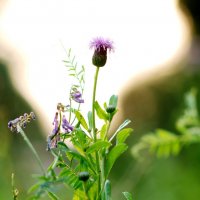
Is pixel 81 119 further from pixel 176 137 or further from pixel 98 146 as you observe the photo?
pixel 176 137

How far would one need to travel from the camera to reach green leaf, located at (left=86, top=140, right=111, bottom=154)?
2.70 feet

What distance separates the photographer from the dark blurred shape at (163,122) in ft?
13.5

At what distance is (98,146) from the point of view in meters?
0.83

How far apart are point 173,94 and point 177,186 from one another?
3377 mm

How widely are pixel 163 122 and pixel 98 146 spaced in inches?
255

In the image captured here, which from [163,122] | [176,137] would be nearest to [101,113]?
[176,137]

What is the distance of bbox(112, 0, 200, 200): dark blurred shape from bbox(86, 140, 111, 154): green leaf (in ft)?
8.99

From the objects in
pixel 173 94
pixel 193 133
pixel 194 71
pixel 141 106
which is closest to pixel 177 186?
pixel 193 133

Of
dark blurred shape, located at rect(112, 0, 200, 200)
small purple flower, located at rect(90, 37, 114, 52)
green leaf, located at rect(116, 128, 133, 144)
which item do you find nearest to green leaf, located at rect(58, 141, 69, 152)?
green leaf, located at rect(116, 128, 133, 144)

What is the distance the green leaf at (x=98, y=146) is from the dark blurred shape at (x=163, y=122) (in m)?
2.74

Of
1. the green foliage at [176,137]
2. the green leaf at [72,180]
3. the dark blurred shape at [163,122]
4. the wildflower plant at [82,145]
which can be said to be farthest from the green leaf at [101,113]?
the dark blurred shape at [163,122]

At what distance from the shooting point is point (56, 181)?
71cm

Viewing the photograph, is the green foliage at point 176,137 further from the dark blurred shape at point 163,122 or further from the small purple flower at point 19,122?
the small purple flower at point 19,122

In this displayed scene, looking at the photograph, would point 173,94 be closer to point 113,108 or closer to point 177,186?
point 177,186
